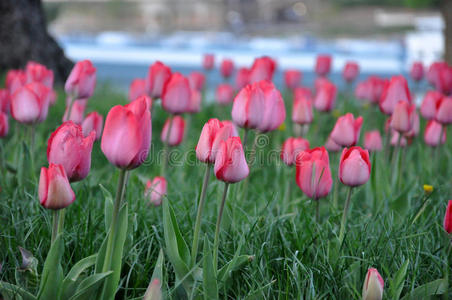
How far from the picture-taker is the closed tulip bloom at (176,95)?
6.64 feet

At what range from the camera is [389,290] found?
4.68 feet

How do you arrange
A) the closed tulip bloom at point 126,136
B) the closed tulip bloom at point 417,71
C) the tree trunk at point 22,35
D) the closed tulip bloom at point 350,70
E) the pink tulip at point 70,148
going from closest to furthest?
the closed tulip bloom at point 126,136 < the pink tulip at point 70,148 < the closed tulip bloom at point 417,71 < the closed tulip bloom at point 350,70 < the tree trunk at point 22,35

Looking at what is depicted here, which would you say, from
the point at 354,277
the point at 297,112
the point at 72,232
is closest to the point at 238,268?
the point at 354,277

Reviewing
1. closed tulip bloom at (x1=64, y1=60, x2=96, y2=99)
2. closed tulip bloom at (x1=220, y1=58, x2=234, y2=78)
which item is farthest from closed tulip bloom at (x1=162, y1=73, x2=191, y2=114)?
closed tulip bloom at (x1=220, y1=58, x2=234, y2=78)

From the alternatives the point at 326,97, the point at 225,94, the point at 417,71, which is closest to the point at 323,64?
the point at 417,71

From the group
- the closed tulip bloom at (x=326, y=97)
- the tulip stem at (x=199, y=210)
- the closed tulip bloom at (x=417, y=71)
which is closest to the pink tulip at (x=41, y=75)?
the tulip stem at (x=199, y=210)

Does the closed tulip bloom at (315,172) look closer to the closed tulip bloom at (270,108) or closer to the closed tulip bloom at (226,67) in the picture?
the closed tulip bloom at (270,108)

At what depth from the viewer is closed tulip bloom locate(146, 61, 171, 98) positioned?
2.16m

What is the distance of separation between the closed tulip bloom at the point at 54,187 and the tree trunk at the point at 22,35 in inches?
135

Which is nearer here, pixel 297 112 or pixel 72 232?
pixel 72 232

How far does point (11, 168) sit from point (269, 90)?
116 cm

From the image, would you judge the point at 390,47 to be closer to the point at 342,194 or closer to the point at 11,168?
the point at 342,194

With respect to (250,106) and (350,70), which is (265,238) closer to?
(250,106)

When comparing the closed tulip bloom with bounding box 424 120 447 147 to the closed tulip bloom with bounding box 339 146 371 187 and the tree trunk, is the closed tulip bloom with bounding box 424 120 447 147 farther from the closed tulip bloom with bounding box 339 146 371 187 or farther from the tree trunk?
the tree trunk
